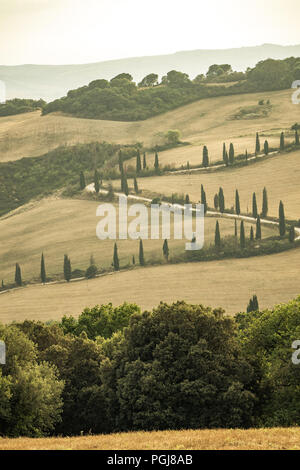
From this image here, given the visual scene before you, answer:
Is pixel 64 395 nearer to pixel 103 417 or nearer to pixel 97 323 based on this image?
pixel 103 417

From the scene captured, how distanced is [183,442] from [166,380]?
1345cm

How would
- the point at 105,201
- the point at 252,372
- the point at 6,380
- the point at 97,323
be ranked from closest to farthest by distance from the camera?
the point at 6,380 < the point at 252,372 < the point at 97,323 < the point at 105,201

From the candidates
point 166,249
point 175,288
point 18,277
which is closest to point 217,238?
point 166,249

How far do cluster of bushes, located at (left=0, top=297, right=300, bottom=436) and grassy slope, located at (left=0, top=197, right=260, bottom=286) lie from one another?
7802cm

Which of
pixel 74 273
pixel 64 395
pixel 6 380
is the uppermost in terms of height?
pixel 6 380

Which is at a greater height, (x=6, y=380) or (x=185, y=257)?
(x=6, y=380)

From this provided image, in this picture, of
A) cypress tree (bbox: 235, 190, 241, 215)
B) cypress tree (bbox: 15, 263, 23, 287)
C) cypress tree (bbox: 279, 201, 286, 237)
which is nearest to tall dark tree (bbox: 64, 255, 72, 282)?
cypress tree (bbox: 15, 263, 23, 287)

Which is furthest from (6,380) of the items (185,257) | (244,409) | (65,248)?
(65,248)

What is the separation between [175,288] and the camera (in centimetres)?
11662

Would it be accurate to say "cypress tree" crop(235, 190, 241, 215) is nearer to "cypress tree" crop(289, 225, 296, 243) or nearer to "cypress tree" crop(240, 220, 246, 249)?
"cypress tree" crop(240, 220, 246, 249)

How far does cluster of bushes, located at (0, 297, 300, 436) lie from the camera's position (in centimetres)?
4756

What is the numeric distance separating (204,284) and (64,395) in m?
65.3

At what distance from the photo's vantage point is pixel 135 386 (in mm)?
49000

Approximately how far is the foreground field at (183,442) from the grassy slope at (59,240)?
92239mm
